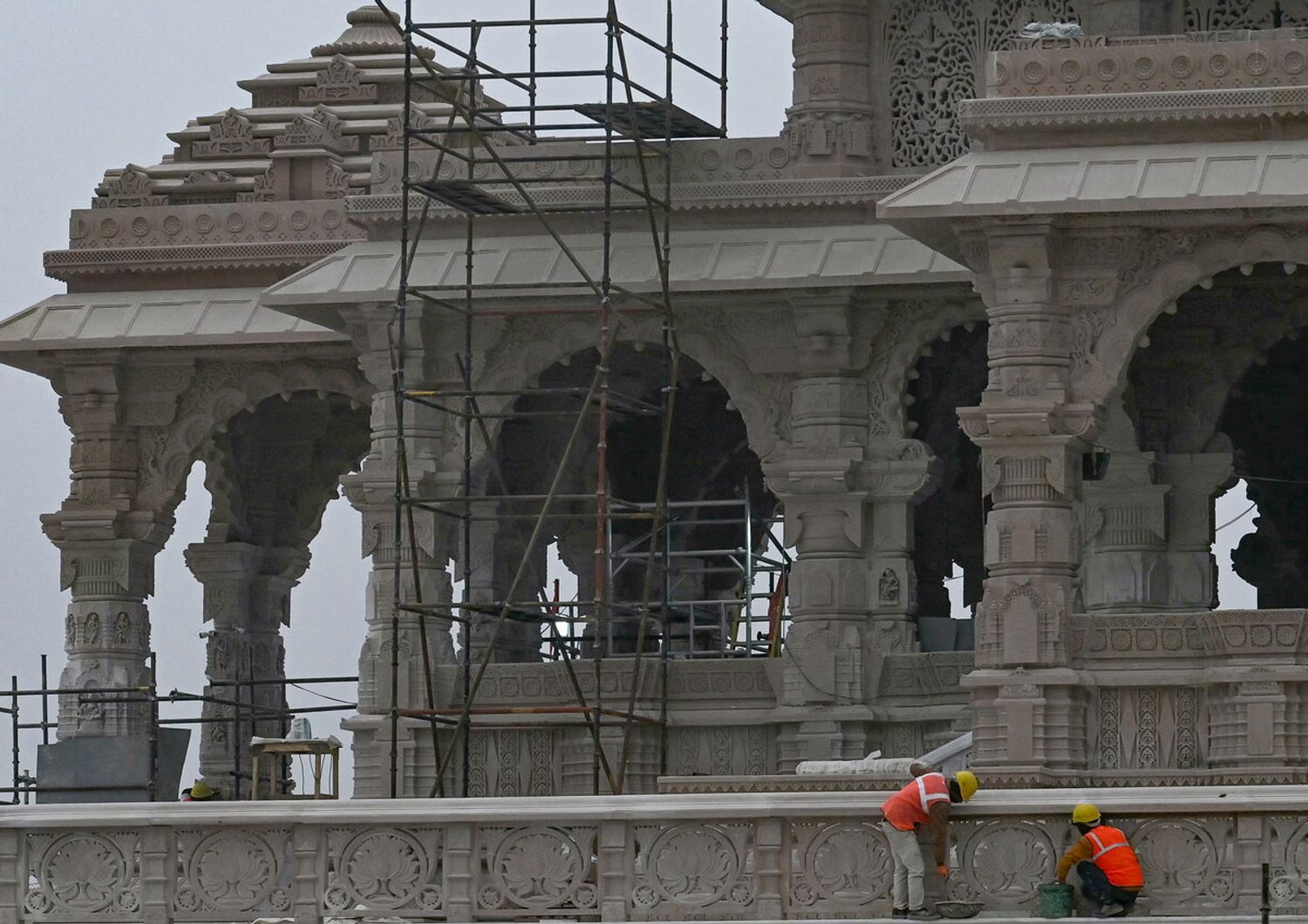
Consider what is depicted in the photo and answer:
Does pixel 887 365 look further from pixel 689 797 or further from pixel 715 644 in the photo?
pixel 689 797

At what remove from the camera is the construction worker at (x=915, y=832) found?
22781 millimetres

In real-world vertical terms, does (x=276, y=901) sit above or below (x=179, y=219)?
below

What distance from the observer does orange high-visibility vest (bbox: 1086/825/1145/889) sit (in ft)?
74.0

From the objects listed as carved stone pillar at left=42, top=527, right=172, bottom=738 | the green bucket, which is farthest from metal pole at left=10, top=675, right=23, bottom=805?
the green bucket

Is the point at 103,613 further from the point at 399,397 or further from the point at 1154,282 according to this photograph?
the point at 1154,282

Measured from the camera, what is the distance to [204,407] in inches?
1437

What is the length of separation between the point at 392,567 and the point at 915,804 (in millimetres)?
10807

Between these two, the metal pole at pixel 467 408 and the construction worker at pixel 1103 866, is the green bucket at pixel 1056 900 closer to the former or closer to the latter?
the construction worker at pixel 1103 866

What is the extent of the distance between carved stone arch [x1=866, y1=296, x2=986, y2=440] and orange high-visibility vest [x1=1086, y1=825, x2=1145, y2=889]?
10312mm

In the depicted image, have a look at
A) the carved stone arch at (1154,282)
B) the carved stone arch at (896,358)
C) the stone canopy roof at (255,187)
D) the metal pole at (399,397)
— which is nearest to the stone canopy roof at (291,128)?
the stone canopy roof at (255,187)

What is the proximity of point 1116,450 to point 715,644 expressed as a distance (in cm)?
670

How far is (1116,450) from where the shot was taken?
3177 centimetres

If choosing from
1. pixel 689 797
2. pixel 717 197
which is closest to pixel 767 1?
pixel 717 197

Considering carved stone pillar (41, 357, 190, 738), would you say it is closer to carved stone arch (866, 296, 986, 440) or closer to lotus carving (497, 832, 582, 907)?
carved stone arch (866, 296, 986, 440)
